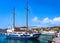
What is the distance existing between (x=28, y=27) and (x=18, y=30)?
16.3 feet

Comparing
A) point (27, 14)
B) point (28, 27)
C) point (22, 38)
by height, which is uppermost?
point (27, 14)

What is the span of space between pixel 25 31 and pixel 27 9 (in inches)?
498

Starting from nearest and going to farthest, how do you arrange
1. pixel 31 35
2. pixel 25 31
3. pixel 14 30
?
pixel 31 35 → pixel 25 31 → pixel 14 30

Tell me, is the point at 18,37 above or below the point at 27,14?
below

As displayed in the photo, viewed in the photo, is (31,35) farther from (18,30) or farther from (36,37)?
(18,30)

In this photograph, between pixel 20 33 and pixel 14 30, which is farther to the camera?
pixel 14 30

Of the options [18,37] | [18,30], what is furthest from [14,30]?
[18,37]

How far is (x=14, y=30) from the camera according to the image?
77375 mm

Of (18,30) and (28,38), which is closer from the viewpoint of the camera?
(28,38)

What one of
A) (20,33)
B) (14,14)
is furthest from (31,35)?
(14,14)

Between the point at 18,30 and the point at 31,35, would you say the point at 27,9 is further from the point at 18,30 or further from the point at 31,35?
the point at 31,35

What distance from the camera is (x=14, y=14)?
9156cm

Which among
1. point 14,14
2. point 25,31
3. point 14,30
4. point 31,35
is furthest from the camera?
point 14,14

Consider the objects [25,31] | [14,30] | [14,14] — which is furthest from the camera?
[14,14]
